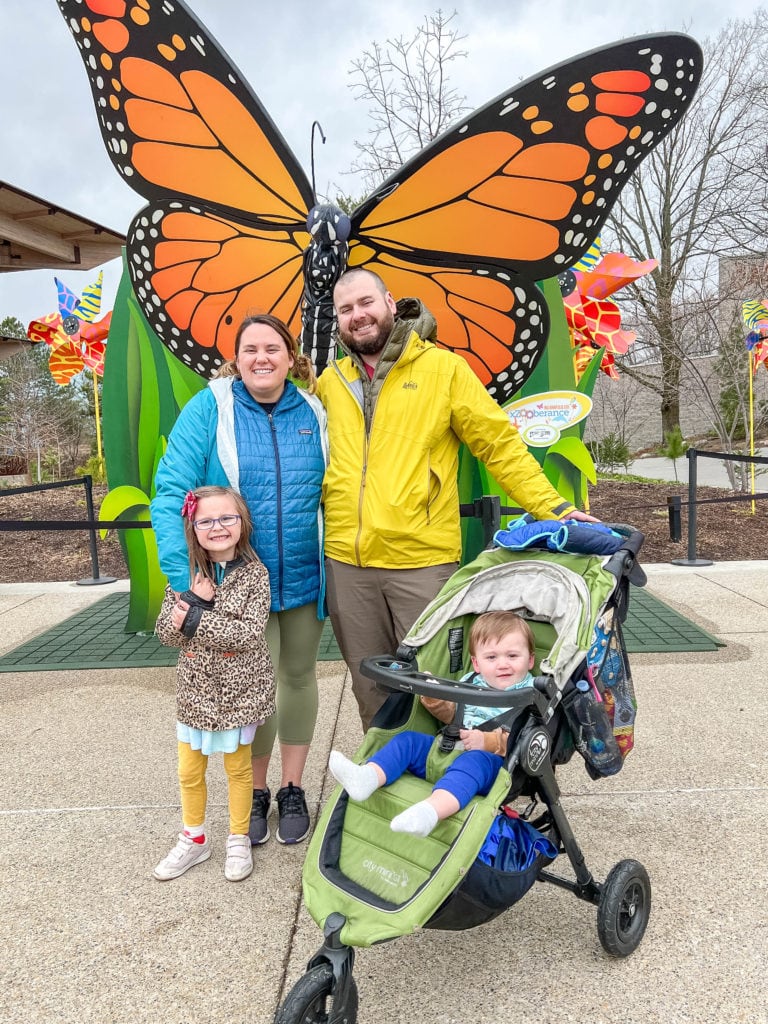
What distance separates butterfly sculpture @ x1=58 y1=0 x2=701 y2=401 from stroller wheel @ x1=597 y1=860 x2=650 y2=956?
2819mm

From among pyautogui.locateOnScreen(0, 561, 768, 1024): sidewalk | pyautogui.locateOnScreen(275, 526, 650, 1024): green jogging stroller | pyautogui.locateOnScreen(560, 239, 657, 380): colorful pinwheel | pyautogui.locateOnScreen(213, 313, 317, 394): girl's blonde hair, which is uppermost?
pyautogui.locateOnScreen(560, 239, 657, 380): colorful pinwheel

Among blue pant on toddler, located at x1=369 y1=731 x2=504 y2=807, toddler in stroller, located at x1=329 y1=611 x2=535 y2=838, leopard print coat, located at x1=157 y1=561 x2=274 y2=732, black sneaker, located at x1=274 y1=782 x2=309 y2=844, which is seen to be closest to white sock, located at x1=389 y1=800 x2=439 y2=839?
toddler in stroller, located at x1=329 y1=611 x2=535 y2=838

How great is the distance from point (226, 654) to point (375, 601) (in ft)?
1.79

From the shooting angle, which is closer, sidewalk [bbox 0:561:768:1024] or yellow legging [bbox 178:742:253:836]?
sidewalk [bbox 0:561:768:1024]

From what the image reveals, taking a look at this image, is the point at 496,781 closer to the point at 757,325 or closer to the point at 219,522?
the point at 219,522

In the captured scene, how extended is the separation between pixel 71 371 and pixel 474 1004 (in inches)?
402

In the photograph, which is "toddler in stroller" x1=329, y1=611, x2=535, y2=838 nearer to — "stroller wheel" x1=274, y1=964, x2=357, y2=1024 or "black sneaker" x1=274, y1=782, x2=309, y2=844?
"stroller wheel" x1=274, y1=964, x2=357, y2=1024

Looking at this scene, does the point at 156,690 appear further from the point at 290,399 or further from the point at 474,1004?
the point at 474,1004

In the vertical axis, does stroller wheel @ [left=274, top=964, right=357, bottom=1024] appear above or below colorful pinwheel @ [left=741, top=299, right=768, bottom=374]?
below

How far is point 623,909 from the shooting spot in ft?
6.75

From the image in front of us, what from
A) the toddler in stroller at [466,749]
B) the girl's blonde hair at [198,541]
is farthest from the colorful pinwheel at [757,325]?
the girl's blonde hair at [198,541]

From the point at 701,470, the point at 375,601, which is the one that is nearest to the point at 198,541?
the point at 375,601

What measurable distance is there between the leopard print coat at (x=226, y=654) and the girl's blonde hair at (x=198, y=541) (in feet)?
0.18

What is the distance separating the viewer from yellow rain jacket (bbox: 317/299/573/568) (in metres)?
2.49
